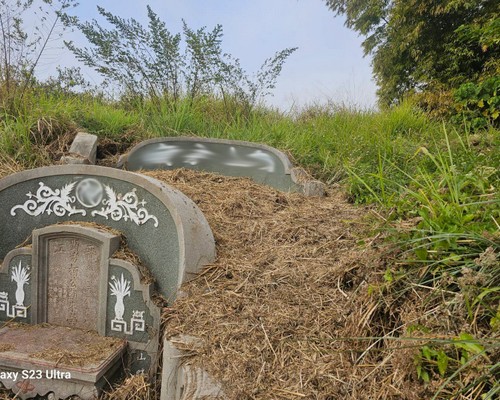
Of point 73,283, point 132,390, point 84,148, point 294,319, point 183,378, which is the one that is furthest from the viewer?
point 84,148

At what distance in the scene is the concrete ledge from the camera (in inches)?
143

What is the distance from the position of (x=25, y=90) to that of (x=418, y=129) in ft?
17.3

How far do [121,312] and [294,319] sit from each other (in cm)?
98

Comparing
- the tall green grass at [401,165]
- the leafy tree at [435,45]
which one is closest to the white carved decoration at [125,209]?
the tall green grass at [401,165]

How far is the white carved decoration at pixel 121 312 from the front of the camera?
6.41 feet

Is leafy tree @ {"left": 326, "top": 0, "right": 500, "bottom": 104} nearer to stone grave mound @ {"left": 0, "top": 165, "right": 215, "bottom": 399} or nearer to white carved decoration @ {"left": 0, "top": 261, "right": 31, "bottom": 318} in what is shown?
stone grave mound @ {"left": 0, "top": 165, "right": 215, "bottom": 399}

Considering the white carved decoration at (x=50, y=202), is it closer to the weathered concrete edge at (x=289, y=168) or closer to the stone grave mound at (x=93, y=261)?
the stone grave mound at (x=93, y=261)

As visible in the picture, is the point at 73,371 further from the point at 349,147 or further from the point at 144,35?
the point at 144,35

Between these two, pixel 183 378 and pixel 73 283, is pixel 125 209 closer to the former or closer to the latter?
pixel 73 283

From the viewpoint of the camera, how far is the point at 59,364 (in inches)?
67.1

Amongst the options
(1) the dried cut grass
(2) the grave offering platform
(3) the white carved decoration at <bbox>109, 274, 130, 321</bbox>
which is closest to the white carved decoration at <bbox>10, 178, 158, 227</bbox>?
(3) the white carved decoration at <bbox>109, 274, 130, 321</bbox>

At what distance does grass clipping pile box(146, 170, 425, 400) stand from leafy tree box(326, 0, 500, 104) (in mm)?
5986

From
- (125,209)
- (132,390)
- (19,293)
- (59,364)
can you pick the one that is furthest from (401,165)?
(19,293)

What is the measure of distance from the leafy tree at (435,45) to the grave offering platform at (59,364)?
7.06m
